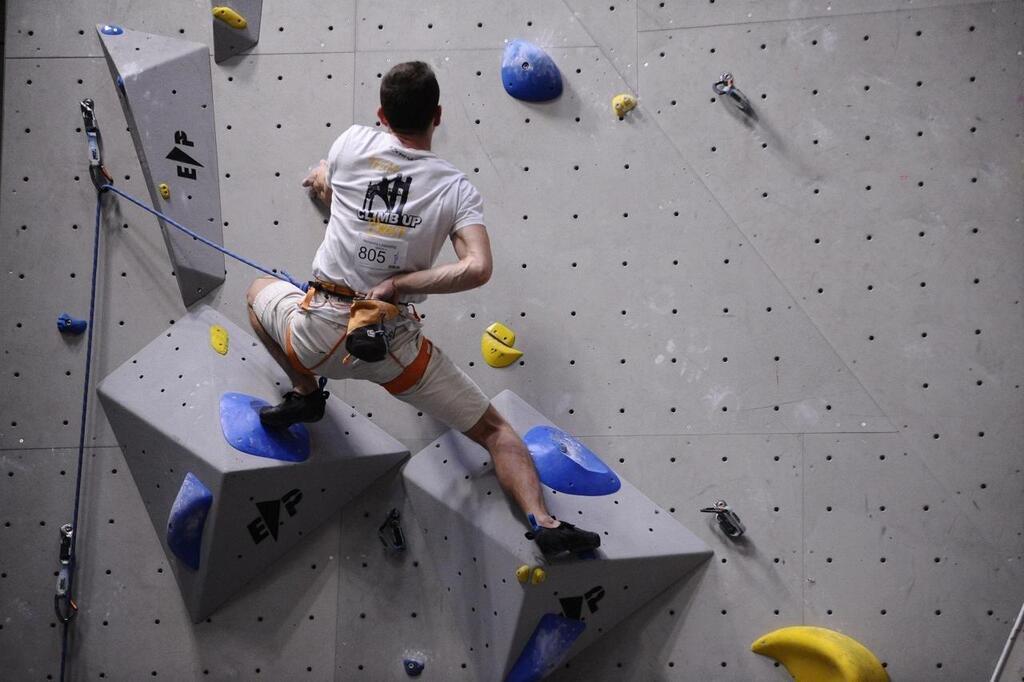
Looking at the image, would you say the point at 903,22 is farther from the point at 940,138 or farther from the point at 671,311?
the point at 671,311

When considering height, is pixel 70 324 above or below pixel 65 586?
above

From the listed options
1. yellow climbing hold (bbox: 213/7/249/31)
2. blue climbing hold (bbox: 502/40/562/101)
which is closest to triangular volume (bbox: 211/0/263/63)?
yellow climbing hold (bbox: 213/7/249/31)

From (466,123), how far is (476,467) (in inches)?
39.7

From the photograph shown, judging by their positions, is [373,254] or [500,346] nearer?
[373,254]

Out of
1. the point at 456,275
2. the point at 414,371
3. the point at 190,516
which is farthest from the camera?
the point at 190,516

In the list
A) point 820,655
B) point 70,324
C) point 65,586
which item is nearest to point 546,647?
point 820,655

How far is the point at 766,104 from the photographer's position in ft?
10.1

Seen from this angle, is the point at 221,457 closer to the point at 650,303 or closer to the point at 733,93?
the point at 650,303

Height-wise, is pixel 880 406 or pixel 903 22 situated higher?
pixel 903 22

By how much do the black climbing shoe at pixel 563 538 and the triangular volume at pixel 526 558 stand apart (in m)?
0.12

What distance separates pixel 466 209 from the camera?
8.39 feet

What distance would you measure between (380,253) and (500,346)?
26.4 inches

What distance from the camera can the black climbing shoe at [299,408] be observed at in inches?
113

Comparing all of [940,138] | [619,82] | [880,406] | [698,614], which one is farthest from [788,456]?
[619,82]
